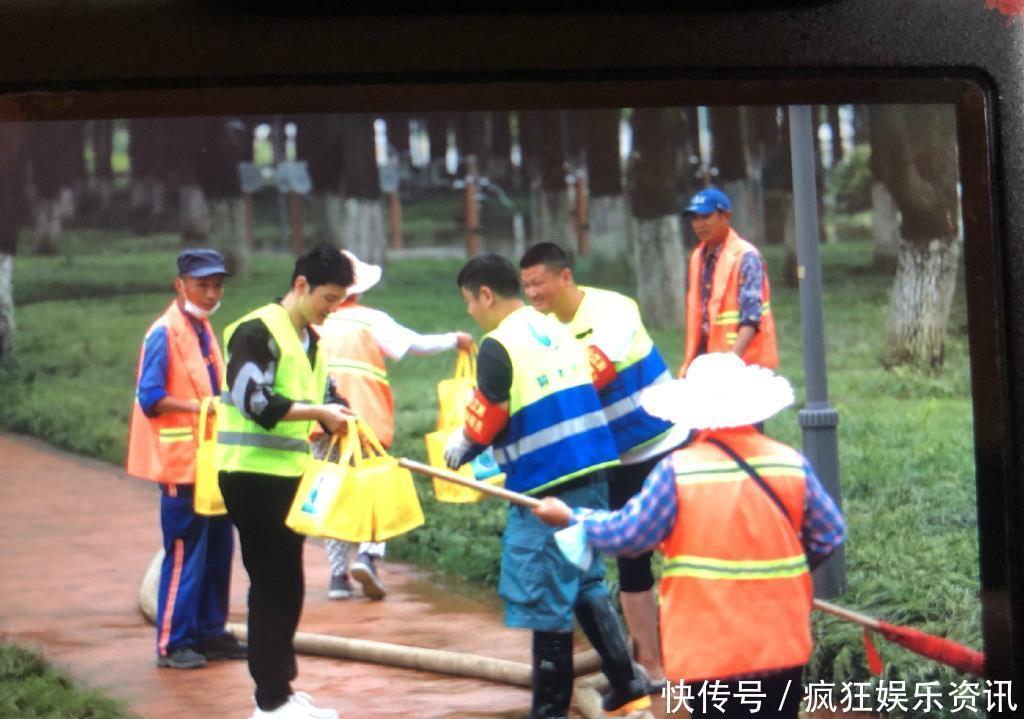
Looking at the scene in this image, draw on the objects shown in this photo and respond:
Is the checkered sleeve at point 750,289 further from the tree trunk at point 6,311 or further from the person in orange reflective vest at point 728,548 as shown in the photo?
the tree trunk at point 6,311

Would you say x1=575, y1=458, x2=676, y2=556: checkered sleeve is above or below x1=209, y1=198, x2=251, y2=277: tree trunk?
below

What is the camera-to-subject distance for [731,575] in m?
2.93

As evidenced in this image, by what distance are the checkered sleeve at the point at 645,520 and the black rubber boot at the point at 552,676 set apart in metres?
0.20

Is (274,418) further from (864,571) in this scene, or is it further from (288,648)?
(864,571)

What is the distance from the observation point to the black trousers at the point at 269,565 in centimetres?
295

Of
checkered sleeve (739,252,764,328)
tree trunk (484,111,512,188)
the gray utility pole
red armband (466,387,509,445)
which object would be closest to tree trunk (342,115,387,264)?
tree trunk (484,111,512,188)

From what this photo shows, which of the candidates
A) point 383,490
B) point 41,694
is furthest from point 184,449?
point 41,694

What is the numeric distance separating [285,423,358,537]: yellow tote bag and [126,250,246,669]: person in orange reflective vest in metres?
0.14

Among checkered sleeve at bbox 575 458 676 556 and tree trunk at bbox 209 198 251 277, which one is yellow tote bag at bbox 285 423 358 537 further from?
checkered sleeve at bbox 575 458 676 556

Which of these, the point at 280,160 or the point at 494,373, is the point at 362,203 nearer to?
the point at 280,160

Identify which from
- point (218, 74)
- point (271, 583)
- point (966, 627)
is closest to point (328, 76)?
point (218, 74)

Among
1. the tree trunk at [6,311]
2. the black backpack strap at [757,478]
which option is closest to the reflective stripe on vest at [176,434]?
the tree trunk at [6,311]

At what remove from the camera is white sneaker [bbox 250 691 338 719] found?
115 inches

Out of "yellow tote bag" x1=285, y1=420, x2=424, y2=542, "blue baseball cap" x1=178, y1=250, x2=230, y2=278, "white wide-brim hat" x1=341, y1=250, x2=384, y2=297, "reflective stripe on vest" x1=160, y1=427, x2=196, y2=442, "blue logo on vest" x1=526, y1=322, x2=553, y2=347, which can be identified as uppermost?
"blue baseball cap" x1=178, y1=250, x2=230, y2=278
